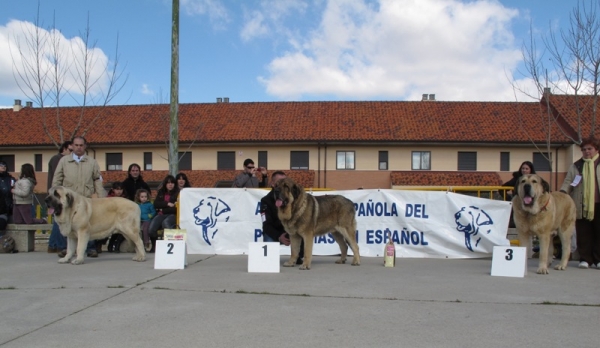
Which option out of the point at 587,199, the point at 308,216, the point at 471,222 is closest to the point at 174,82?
the point at 308,216

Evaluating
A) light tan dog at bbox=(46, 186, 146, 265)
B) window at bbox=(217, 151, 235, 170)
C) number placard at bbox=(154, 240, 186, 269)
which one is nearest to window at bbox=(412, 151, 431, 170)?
window at bbox=(217, 151, 235, 170)

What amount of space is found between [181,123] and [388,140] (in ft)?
52.4

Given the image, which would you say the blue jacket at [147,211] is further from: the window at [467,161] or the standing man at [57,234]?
the window at [467,161]

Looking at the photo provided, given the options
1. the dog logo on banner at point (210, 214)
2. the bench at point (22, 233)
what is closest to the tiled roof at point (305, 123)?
the bench at point (22, 233)

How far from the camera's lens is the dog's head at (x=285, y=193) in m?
9.00

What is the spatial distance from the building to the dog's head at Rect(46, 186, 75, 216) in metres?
27.5

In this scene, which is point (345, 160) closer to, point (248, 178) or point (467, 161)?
point (467, 161)

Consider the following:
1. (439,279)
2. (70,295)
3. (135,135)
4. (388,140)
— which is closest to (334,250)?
(439,279)

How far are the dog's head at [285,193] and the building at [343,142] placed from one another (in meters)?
28.2

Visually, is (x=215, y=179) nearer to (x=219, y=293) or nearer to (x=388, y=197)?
(x=388, y=197)

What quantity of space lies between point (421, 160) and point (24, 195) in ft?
99.3

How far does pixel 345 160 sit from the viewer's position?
1532 inches

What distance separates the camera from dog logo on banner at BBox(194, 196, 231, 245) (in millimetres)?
12125

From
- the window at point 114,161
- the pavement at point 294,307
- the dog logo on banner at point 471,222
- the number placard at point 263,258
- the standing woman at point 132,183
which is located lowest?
the pavement at point 294,307
